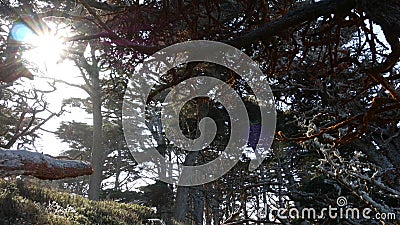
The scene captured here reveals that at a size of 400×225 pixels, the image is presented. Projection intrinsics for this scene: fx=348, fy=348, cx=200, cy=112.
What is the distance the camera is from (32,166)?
321 centimetres

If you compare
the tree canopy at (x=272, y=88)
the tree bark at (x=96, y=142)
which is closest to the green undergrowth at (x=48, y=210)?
the tree canopy at (x=272, y=88)

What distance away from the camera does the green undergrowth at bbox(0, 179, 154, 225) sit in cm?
583

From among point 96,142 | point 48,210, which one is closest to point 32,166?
point 48,210

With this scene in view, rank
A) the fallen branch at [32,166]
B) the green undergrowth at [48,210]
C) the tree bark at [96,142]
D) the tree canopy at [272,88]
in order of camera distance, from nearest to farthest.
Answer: the tree canopy at [272,88] < the fallen branch at [32,166] < the green undergrowth at [48,210] < the tree bark at [96,142]

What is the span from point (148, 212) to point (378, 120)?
32.6 feet

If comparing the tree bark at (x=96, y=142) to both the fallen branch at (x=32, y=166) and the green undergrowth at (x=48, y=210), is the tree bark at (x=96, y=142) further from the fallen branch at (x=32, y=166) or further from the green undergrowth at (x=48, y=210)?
the fallen branch at (x=32, y=166)

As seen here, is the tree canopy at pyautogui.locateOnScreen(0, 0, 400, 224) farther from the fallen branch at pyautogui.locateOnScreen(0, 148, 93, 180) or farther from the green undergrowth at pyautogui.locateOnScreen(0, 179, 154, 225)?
the green undergrowth at pyautogui.locateOnScreen(0, 179, 154, 225)

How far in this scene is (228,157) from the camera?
1100cm

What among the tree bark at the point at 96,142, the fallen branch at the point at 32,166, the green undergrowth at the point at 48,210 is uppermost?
the tree bark at the point at 96,142

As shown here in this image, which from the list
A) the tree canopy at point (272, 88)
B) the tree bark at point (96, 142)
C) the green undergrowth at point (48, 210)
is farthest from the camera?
the tree bark at point (96, 142)

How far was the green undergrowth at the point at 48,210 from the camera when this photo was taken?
19.1ft

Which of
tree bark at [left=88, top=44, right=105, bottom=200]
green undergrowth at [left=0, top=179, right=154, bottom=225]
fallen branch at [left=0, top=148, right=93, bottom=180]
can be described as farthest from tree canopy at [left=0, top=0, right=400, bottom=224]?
green undergrowth at [left=0, top=179, right=154, bottom=225]

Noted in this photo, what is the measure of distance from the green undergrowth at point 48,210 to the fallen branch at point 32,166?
2616 millimetres

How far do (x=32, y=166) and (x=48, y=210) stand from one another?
420cm
